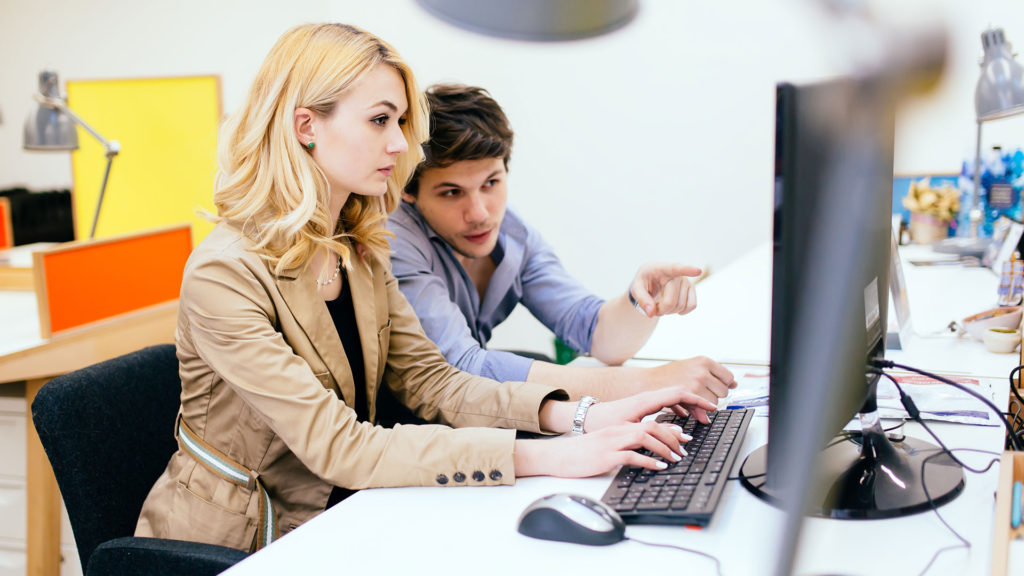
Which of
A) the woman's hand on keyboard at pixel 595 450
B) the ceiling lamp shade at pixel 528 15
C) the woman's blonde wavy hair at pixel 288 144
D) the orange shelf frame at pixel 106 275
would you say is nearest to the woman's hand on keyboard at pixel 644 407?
the woman's hand on keyboard at pixel 595 450

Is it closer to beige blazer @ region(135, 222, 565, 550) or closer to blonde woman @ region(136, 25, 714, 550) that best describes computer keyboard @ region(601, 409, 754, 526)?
blonde woman @ region(136, 25, 714, 550)

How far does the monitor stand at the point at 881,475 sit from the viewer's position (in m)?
0.85

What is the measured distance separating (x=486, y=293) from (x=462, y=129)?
16.3 inches

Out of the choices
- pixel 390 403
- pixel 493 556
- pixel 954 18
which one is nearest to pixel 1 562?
pixel 390 403

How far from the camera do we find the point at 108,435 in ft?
3.73

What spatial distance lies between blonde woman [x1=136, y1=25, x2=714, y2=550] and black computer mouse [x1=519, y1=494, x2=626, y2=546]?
Result: 142 millimetres

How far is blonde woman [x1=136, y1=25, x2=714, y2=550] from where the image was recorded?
1.00 metres

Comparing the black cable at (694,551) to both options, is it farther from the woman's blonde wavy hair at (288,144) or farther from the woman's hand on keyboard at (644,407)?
the woman's blonde wavy hair at (288,144)

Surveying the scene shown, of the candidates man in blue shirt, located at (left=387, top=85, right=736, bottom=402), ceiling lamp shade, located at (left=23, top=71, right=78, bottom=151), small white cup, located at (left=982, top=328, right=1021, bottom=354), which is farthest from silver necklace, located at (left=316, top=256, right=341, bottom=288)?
ceiling lamp shade, located at (left=23, top=71, right=78, bottom=151)

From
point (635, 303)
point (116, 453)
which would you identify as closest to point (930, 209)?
point (635, 303)

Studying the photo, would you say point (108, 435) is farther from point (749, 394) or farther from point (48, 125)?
point (48, 125)

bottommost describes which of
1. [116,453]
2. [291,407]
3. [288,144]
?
[116,453]

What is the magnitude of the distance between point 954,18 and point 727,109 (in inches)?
139

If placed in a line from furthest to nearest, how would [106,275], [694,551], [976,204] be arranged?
[976,204], [106,275], [694,551]
